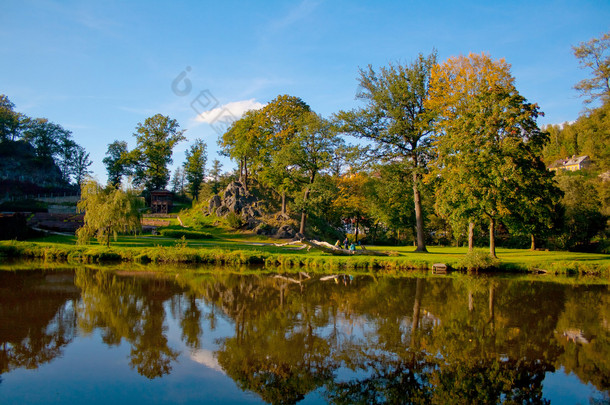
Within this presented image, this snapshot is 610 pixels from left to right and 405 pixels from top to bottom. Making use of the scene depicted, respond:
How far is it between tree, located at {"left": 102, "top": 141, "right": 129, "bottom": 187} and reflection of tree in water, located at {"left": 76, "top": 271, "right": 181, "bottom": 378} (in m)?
52.0

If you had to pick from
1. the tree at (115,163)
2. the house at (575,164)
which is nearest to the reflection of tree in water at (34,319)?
the tree at (115,163)

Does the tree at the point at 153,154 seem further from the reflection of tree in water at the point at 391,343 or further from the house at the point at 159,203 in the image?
the reflection of tree in water at the point at 391,343

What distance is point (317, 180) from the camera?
130 feet

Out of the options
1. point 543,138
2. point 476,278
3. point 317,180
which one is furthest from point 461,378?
point 317,180

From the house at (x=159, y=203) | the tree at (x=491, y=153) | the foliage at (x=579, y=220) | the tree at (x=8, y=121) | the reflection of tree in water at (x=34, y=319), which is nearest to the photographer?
the reflection of tree in water at (x=34, y=319)

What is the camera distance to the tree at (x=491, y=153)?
928 inches

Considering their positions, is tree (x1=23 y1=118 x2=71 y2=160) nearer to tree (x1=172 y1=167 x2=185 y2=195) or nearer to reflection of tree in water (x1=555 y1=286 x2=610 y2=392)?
tree (x1=172 y1=167 x2=185 y2=195)

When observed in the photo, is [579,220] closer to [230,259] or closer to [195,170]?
[230,259]

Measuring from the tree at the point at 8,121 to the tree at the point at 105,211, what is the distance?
220ft

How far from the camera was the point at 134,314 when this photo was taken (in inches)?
495

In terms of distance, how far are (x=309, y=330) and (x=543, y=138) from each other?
21963 millimetres

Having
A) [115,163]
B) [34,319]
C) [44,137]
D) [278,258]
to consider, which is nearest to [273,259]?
[278,258]

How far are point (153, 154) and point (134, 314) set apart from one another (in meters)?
56.5

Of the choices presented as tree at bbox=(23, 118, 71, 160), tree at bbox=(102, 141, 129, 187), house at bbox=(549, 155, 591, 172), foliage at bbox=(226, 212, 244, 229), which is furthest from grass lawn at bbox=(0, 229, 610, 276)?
house at bbox=(549, 155, 591, 172)
